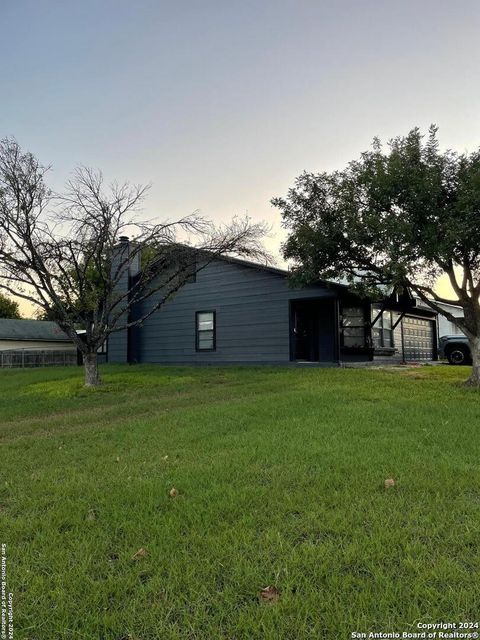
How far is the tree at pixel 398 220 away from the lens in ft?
28.4

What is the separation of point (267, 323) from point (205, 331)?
289cm

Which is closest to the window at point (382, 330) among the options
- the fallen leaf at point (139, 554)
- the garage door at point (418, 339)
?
the garage door at point (418, 339)

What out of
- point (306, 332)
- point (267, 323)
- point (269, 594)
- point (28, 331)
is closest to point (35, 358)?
point (28, 331)

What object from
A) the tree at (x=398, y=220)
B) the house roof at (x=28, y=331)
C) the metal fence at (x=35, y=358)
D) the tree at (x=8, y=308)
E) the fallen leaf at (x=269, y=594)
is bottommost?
the fallen leaf at (x=269, y=594)

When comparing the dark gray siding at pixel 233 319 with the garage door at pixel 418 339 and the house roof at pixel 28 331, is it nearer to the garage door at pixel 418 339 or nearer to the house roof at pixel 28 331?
the garage door at pixel 418 339

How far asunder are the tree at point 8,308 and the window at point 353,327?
4480 centimetres

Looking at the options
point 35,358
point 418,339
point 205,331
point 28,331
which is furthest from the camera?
point 28,331

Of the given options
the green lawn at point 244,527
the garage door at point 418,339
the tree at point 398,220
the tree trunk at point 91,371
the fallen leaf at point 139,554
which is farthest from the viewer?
the garage door at point 418,339

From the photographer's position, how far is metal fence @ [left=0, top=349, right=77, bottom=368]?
2593 cm

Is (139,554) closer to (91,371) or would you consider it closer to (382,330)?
(91,371)

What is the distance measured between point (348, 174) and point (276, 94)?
8.72 ft

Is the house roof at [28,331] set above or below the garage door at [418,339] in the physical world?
above

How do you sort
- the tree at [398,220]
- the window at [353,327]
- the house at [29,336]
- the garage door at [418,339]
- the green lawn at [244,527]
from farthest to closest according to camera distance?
1. the house at [29,336]
2. the garage door at [418,339]
3. the window at [353,327]
4. the tree at [398,220]
5. the green lawn at [244,527]

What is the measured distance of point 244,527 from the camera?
277 cm
